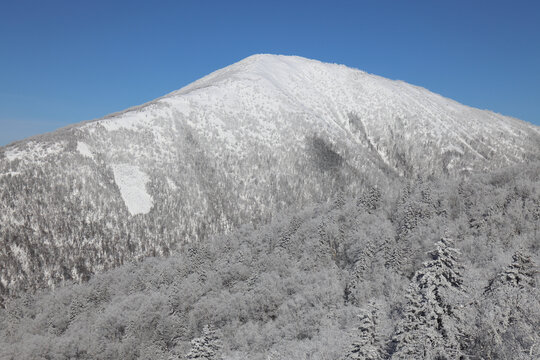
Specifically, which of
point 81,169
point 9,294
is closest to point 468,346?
point 9,294

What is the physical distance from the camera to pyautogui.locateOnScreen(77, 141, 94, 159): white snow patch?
141 m

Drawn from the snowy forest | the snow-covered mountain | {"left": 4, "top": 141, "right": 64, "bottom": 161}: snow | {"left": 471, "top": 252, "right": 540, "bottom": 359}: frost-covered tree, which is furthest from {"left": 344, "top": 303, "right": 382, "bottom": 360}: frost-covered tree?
{"left": 4, "top": 141, "right": 64, "bottom": 161}: snow

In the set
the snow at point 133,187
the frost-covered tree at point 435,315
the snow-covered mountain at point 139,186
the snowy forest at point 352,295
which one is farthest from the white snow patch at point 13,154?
the frost-covered tree at point 435,315

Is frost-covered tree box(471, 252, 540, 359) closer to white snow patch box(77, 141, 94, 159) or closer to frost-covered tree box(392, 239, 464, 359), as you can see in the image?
frost-covered tree box(392, 239, 464, 359)

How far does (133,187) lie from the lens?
14225 cm

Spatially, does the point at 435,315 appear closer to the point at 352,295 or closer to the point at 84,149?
the point at 352,295

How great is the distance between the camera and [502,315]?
20438 millimetres

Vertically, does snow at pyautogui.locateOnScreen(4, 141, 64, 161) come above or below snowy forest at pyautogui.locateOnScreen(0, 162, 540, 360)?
above

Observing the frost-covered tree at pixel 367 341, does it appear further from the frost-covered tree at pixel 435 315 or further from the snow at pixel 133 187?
the snow at pixel 133 187

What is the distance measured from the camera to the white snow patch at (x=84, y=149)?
140875 millimetres

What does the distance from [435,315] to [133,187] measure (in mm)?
138794

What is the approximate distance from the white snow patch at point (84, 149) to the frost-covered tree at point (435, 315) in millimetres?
146228

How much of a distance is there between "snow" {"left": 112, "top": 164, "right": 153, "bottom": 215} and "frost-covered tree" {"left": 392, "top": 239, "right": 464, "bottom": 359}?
429 ft

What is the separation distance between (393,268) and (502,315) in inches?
1024
